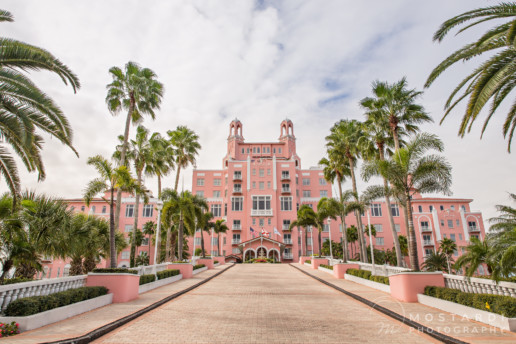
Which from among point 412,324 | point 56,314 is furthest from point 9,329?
point 412,324

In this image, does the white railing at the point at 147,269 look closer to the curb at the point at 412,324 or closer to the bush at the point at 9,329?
the bush at the point at 9,329

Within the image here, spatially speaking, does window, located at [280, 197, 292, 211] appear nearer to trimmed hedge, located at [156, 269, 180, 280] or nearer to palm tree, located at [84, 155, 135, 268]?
trimmed hedge, located at [156, 269, 180, 280]

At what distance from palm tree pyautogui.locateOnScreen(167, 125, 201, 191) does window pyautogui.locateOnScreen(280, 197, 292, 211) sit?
26.2 metres

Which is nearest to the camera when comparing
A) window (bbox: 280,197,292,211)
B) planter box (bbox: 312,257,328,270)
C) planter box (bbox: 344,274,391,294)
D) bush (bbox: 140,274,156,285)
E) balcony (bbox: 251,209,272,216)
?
planter box (bbox: 344,274,391,294)

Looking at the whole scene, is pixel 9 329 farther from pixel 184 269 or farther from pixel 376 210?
pixel 376 210

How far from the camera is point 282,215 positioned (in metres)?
53.7

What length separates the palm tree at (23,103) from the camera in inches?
320

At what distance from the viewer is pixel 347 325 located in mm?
7945

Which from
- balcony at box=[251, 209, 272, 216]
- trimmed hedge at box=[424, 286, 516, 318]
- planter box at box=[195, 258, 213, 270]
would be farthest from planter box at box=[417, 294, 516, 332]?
balcony at box=[251, 209, 272, 216]

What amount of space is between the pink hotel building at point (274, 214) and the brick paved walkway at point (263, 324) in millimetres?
39342

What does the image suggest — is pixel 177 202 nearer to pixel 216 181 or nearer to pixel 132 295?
pixel 132 295

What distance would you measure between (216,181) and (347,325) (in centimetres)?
5270

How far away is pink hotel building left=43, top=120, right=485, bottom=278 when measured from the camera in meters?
51.4

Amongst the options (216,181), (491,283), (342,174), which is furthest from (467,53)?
(216,181)
